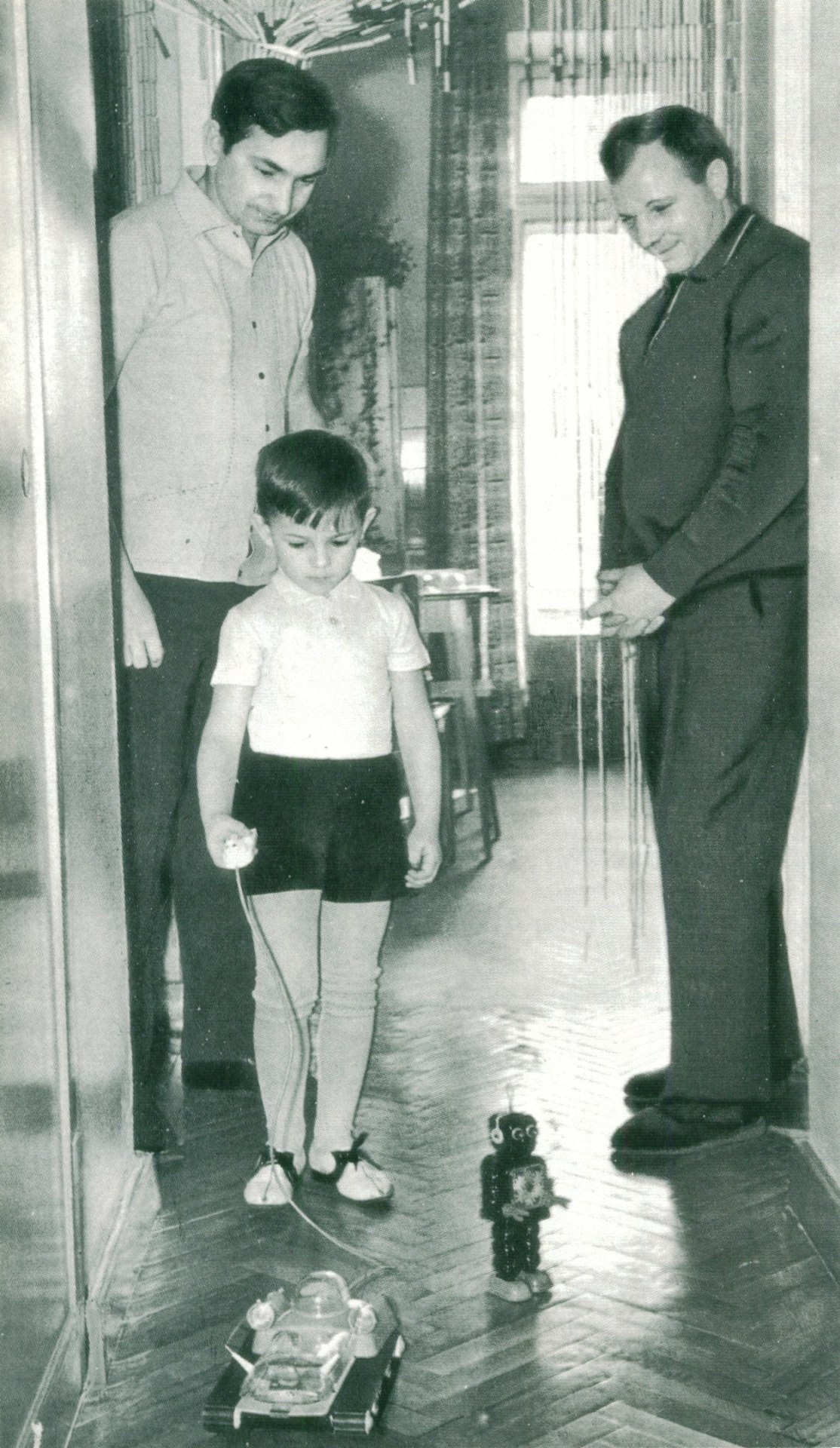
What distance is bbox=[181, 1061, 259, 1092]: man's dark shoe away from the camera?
2.65 m

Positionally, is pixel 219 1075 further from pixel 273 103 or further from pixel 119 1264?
pixel 273 103

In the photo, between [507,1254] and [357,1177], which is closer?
[507,1254]

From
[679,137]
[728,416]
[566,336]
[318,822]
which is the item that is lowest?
[318,822]

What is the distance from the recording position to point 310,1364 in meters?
1.73

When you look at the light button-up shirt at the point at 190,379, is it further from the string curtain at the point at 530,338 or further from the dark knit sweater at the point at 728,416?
the dark knit sweater at the point at 728,416

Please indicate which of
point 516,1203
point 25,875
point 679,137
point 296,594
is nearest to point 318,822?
point 296,594

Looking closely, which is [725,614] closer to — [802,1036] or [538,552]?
[538,552]

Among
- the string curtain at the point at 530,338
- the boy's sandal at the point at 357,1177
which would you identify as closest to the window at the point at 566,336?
the string curtain at the point at 530,338

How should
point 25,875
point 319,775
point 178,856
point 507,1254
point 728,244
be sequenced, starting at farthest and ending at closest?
point 178,856 < point 728,244 < point 319,775 < point 507,1254 < point 25,875

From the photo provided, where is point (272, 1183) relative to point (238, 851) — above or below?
below

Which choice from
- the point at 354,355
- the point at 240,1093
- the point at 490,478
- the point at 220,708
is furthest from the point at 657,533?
the point at 240,1093

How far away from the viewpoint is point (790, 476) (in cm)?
232

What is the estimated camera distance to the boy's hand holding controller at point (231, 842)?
6.71 ft

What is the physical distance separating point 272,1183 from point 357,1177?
0.13m
